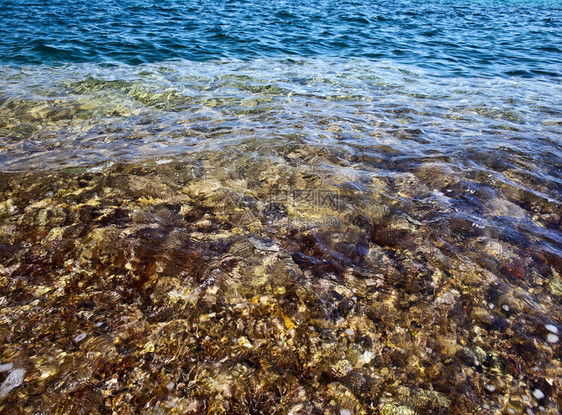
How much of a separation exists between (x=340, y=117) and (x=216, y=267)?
15.1ft

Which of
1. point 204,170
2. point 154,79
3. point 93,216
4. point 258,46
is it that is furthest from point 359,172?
point 258,46

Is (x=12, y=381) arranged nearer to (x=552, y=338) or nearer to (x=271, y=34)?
(x=552, y=338)

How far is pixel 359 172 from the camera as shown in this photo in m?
4.63

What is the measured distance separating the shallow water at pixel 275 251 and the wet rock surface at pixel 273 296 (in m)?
0.02

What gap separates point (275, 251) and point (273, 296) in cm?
55

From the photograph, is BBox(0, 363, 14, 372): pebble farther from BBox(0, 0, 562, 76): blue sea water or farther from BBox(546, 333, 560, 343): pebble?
BBox(0, 0, 562, 76): blue sea water

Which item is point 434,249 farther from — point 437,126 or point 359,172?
point 437,126

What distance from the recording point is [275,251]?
3178 mm

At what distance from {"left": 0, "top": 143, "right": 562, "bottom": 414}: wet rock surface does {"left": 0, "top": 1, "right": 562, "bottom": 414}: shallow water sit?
17mm

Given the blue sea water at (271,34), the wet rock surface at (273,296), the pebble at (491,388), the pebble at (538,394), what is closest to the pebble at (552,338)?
the wet rock surface at (273,296)

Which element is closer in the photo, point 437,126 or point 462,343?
point 462,343

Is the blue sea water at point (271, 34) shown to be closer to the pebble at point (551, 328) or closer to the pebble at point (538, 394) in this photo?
the pebble at point (551, 328)

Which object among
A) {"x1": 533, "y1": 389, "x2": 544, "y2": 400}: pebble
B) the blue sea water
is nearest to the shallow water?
{"x1": 533, "y1": 389, "x2": 544, "y2": 400}: pebble

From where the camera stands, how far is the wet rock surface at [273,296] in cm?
211
